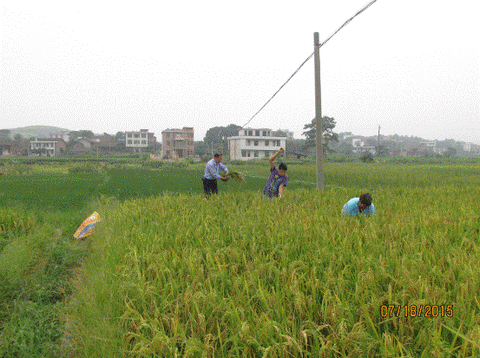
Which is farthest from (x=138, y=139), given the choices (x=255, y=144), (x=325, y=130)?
(x=325, y=130)

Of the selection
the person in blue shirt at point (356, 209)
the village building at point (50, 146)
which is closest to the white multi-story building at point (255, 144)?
the village building at point (50, 146)

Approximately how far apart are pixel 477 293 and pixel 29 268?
5.08 meters

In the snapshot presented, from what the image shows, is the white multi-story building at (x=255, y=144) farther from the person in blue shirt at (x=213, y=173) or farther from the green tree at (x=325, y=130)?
the person in blue shirt at (x=213, y=173)

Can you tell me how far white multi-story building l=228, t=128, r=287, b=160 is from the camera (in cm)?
5904

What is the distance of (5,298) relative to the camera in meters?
3.64

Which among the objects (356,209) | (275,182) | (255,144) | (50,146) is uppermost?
(50,146)

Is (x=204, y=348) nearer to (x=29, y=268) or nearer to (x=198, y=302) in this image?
(x=198, y=302)

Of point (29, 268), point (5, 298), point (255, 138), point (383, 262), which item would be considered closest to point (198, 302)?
point (383, 262)

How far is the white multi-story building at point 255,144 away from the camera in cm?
5904

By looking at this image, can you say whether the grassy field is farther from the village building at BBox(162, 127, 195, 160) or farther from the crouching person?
the village building at BBox(162, 127, 195, 160)

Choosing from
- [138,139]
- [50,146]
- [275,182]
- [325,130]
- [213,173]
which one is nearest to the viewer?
[275,182]

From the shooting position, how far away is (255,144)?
59.9 m

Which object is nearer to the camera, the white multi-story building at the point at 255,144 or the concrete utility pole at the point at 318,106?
the concrete utility pole at the point at 318,106

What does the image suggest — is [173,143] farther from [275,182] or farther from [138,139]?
[275,182]
